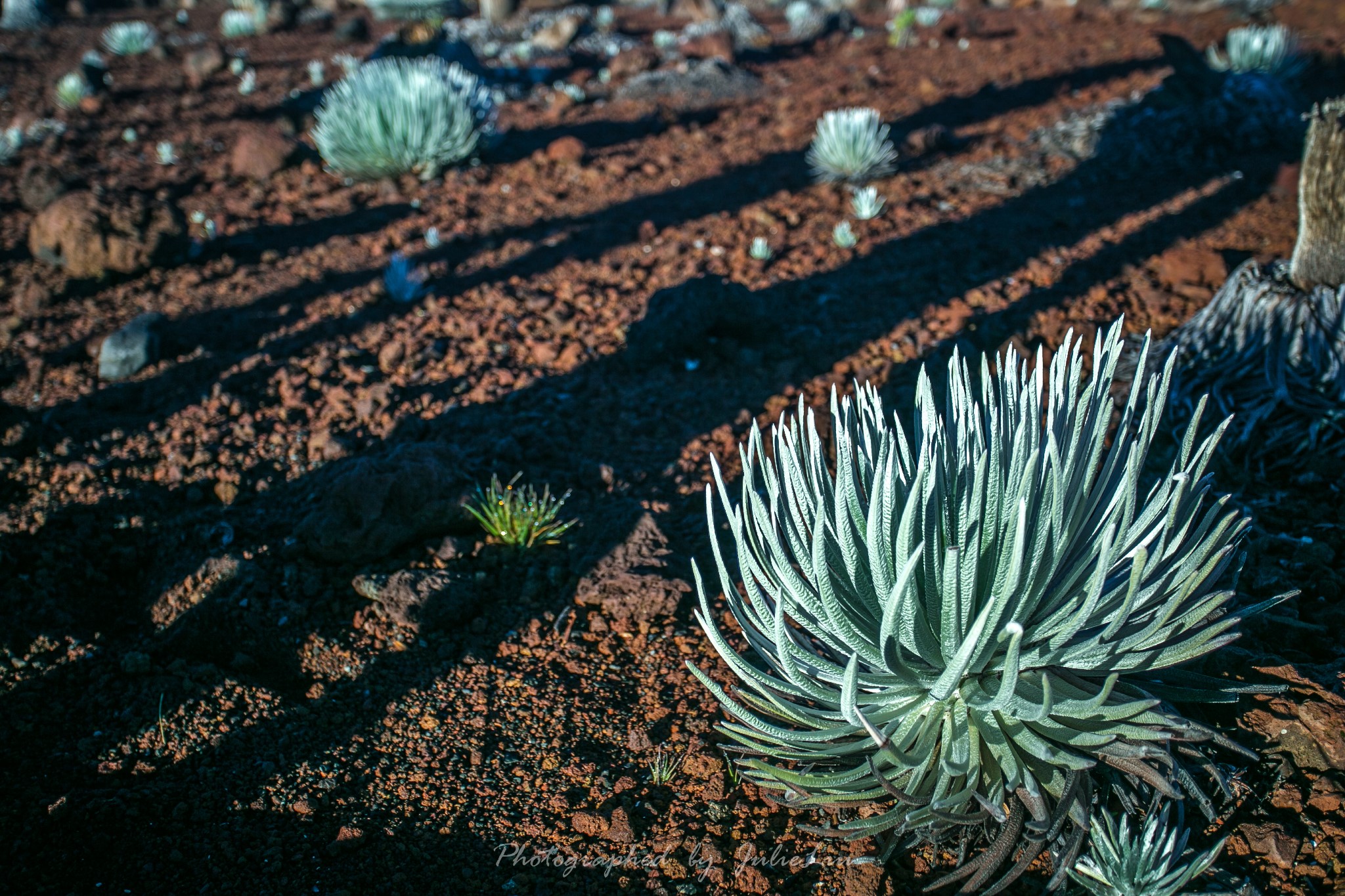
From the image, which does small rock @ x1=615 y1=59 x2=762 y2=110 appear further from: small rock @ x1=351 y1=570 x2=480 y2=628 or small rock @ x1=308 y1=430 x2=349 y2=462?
small rock @ x1=351 y1=570 x2=480 y2=628

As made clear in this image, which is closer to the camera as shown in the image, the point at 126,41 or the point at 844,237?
the point at 844,237

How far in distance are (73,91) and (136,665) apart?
6054 millimetres

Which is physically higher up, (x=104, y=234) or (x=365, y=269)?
(x=104, y=234)

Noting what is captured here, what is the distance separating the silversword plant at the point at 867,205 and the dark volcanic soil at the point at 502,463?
2.5 inches

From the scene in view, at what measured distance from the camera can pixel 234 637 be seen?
2449 mm

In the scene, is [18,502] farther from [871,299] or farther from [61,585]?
[871,299]

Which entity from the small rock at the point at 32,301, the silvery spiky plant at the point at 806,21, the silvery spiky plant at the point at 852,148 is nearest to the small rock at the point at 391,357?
the small rock at the point at 32,301

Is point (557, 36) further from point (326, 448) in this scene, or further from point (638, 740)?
point (638, 740)

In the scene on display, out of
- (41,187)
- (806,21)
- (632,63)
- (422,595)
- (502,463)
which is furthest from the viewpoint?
(806,21)

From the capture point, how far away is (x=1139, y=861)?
5.09 ft

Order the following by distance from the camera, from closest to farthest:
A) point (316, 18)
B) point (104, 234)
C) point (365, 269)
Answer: point (104, 234)
point (365, 269)
point (316, 18)

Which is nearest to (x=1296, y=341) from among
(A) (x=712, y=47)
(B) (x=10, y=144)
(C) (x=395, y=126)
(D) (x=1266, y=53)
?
(D) (x=1266, y=53)

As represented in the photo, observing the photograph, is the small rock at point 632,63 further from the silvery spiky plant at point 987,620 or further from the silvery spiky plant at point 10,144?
the silvery spiky plant at point 987,620

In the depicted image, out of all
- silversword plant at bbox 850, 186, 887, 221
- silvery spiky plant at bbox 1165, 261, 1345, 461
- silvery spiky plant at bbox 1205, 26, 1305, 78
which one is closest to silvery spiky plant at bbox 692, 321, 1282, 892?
silvery spiky plant at bbox 1165, 261, 1345, 461
